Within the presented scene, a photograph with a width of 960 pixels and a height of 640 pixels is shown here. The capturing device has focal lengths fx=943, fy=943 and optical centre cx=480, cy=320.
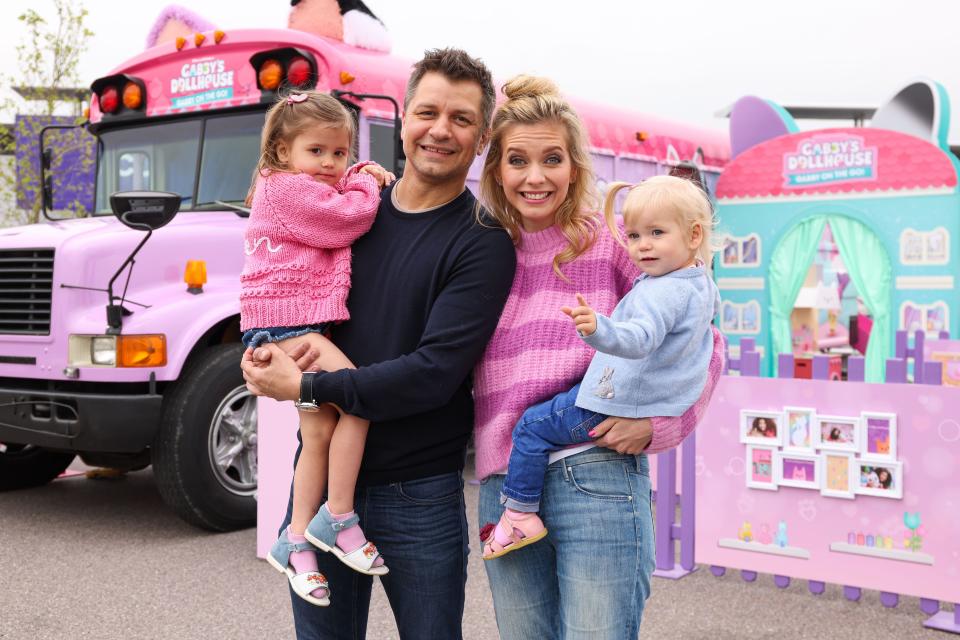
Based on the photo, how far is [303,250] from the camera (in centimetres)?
203

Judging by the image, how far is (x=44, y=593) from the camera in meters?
3.96

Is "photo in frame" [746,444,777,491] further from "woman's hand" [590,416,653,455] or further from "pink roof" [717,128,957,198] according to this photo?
"pink roof" [717,128,957,198]

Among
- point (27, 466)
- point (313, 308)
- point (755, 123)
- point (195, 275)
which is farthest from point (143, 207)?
point (755, 123)

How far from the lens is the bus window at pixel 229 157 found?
5.24 meters

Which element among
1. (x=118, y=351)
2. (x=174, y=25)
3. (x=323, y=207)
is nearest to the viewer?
(x=323, y=207)

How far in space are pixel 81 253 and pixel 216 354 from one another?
2.74 feet

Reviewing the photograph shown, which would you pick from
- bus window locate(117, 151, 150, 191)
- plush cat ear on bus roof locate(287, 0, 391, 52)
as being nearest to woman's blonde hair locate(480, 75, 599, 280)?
plush cat ear on bus roof locate(287, 0, 391, 52)

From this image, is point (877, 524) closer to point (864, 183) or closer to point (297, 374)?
point (297, 374)

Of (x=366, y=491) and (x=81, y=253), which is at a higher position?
(x=81, y=253)

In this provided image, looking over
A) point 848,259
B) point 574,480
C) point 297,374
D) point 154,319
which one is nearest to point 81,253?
point 154,319

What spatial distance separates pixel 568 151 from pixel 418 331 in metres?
0.46

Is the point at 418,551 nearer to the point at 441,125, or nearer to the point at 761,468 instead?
the point at 441,125

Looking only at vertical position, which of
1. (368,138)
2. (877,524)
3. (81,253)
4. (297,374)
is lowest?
(877,524)

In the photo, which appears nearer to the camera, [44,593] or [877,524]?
[877,524]
